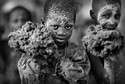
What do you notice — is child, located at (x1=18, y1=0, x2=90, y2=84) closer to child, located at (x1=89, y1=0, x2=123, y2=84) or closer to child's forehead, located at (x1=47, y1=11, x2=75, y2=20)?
child's forehead, located at (x1=47, y1=11, x2=75, y2=20)

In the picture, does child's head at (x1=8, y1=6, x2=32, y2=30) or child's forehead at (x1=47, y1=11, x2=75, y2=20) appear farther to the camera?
child's head at (x1=8, y1=6, x2=32, y2=30)

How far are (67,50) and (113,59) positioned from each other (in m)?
0.25

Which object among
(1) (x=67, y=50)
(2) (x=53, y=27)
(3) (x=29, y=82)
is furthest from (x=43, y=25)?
(3) (x=29, y=82)

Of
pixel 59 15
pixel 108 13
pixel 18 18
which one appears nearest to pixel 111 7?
pixel 108 13

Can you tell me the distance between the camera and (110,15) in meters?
1.63

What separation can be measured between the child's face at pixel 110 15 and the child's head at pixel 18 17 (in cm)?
81

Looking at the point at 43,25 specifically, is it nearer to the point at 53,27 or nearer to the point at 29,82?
the point at 53,27

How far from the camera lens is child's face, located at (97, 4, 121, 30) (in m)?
1.62

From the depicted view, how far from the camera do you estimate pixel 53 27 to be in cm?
150

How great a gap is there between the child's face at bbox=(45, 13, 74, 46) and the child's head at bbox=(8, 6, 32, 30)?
79 centimetres

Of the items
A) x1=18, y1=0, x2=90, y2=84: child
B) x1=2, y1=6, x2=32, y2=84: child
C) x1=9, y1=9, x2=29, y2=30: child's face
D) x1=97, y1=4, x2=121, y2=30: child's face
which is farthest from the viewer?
x1=9, y1=9, x2=29, y2=30: child's face

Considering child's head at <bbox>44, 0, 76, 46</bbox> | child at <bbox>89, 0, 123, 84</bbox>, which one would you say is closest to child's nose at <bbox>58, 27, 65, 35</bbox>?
child's head at <bbox>44, 0, 76, 46</bbox>

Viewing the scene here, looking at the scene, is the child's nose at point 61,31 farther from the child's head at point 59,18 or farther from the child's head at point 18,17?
the child's head at point 18,17

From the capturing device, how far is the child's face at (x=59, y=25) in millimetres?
1495
